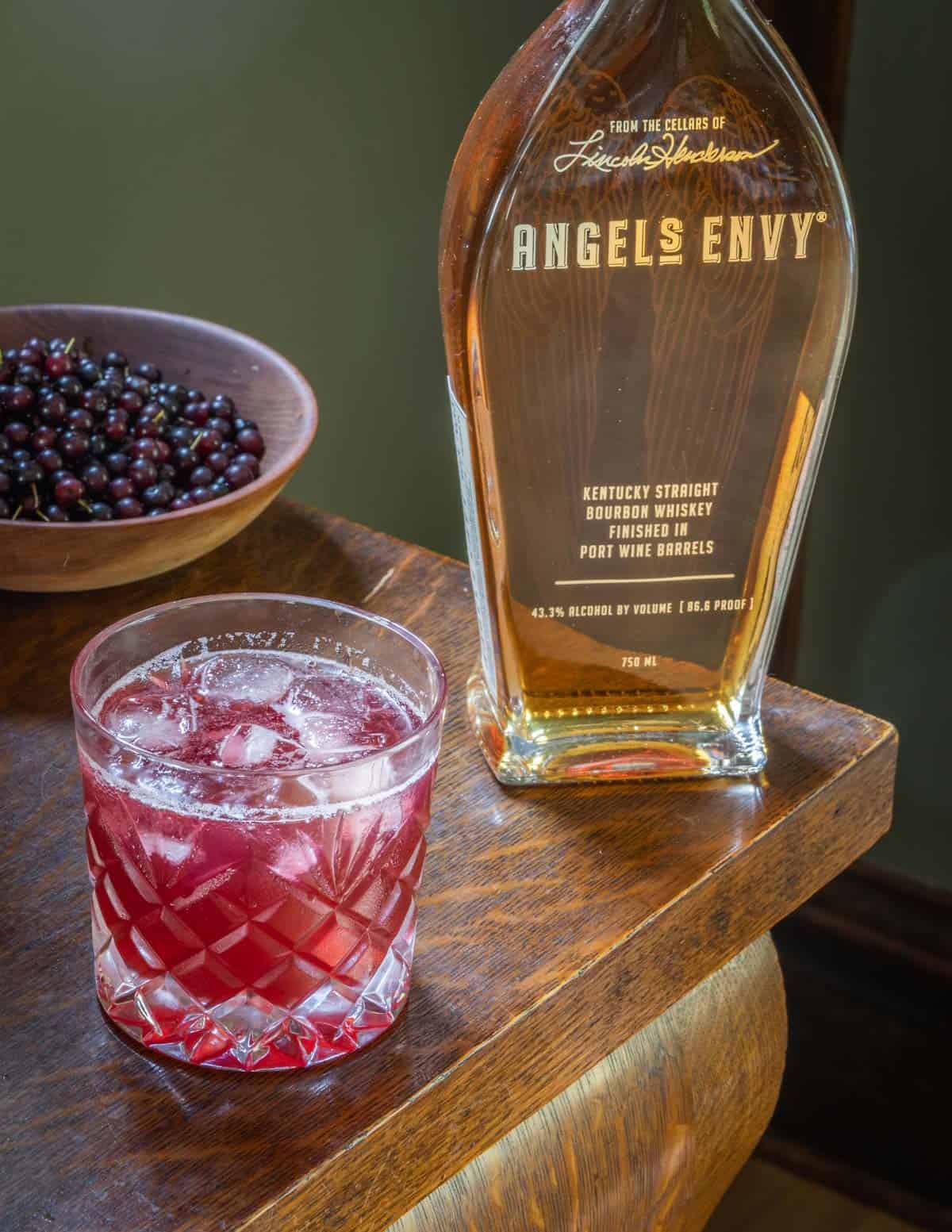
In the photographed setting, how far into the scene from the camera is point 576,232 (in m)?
0.57

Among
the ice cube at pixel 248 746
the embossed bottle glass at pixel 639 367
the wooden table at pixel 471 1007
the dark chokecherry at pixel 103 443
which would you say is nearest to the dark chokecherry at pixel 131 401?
the dark chokecherry at pixel 103 443

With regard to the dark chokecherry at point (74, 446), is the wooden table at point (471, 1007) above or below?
below

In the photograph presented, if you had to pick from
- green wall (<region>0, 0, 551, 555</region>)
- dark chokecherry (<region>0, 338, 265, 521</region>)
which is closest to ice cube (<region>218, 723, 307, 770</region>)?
dark chokecherry (<region>0, 338, 265, 521</region>)

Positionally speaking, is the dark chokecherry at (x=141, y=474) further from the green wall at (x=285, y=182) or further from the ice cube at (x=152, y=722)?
the green wall at (x=285, y=182)

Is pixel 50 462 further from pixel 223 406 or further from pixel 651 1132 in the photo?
pixel 651 1132

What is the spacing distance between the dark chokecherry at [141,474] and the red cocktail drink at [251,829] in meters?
0.30

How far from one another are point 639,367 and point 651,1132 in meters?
0.34

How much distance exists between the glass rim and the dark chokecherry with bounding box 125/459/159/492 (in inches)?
A: 11.5

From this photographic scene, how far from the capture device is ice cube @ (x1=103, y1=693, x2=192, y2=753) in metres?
0.49

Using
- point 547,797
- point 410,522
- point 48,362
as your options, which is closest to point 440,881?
point 547,797

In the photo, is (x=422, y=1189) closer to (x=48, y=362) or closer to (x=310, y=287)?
(x=48, y=362)

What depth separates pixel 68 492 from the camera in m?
0.81

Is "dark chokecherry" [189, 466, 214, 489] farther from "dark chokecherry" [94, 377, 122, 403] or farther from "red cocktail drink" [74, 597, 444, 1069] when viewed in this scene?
"red cocktail drink" [74, 597, 444, 1069]

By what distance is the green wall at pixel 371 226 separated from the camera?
1257 mm
